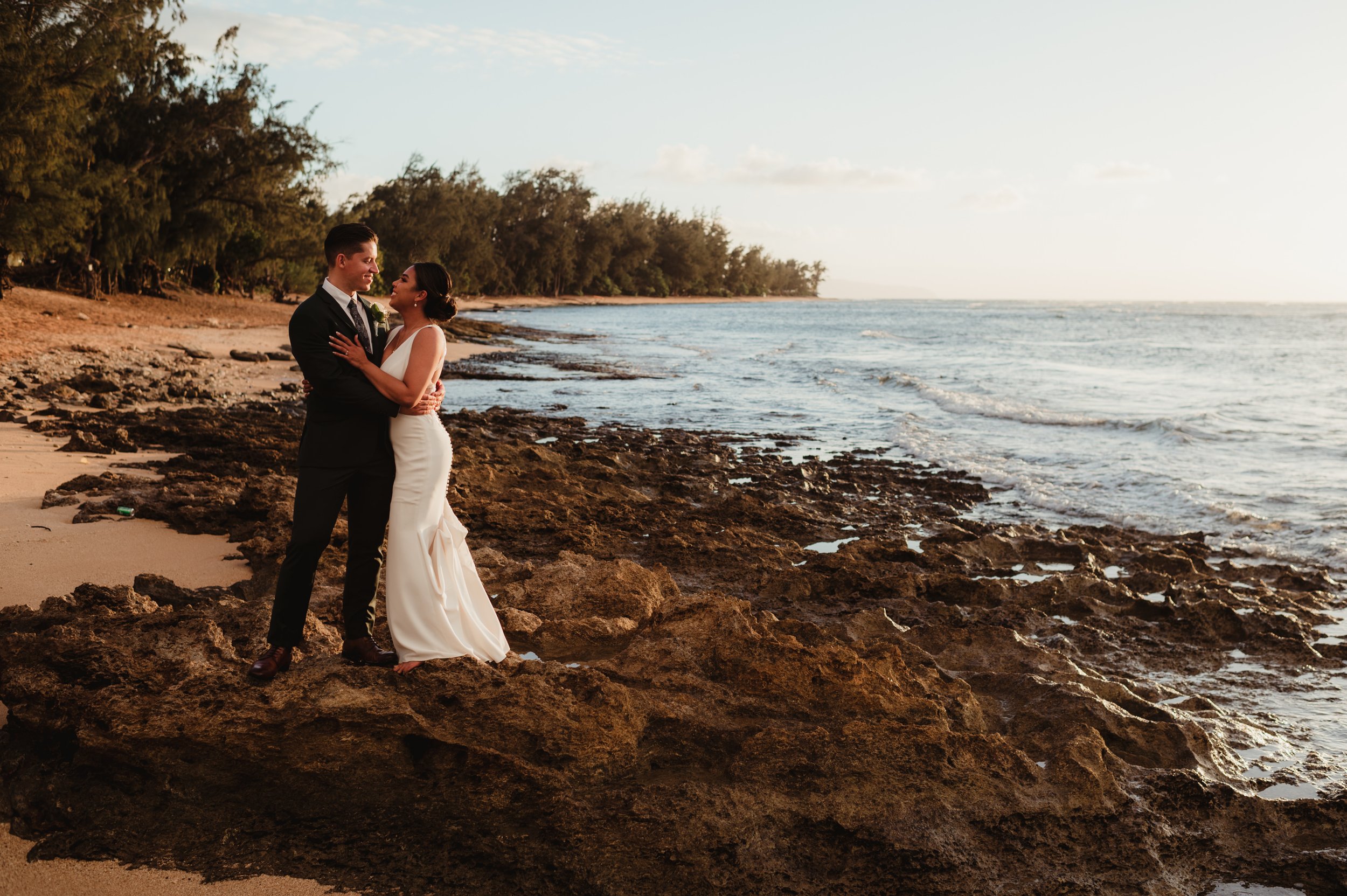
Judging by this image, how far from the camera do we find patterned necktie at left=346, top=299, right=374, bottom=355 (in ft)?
13.5

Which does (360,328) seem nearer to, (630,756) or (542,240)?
(630,756)

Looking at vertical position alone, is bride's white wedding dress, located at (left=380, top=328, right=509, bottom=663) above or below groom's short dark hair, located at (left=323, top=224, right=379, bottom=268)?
below

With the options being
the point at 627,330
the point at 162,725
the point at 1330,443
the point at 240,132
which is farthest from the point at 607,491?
the point at 627,330

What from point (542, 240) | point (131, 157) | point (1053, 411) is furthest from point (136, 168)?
point (542, 240)

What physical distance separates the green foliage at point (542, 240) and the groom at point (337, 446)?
160ft

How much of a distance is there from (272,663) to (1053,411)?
19.3 metres

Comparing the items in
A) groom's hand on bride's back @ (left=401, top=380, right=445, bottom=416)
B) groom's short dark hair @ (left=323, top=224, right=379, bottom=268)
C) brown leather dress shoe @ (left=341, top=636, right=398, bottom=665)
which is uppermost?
groom's short dark hair @ (left=323, top=224, right=379, bottom=268)

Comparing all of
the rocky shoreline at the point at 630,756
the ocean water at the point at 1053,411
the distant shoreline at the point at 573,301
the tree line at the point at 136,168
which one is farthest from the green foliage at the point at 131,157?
the rocky shoreline at the point at 630,756

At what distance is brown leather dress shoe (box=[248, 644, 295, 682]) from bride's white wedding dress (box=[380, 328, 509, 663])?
426mm

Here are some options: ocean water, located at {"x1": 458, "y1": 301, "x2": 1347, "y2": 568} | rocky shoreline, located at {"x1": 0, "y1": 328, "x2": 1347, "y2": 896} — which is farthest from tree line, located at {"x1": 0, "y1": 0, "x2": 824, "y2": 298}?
rocky shoreline, located at {"x1": 0, "y1": 328, "x2": 1347, "y2": 896}

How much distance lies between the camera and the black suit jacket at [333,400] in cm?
393

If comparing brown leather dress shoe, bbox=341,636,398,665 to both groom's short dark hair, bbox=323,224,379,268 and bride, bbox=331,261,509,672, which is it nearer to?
bride, bbox=331,261,509,672

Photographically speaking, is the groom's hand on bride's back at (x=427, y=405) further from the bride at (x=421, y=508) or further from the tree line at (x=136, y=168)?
the tree line at (x=136, y=168)

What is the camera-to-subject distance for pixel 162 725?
3.57 metres
